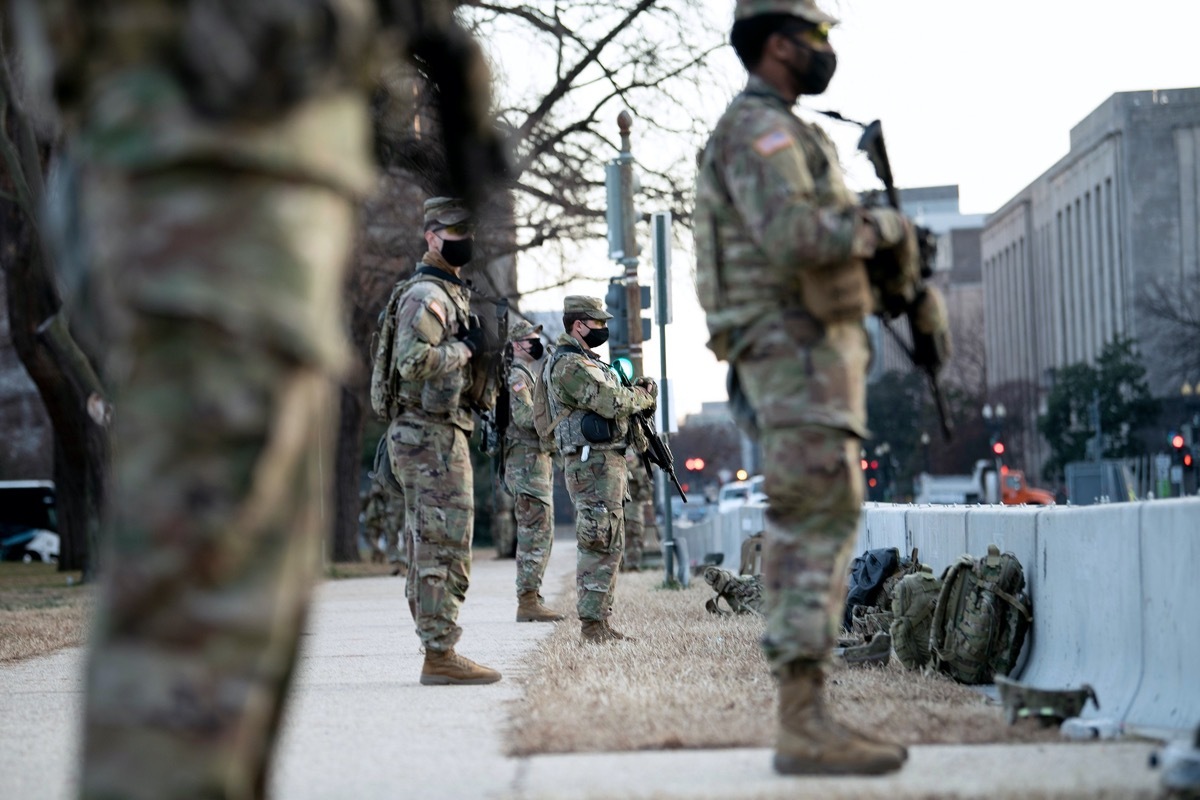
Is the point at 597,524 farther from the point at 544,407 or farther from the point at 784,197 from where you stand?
the point at 784,197

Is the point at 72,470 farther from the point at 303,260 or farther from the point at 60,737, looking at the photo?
the point at 303,260

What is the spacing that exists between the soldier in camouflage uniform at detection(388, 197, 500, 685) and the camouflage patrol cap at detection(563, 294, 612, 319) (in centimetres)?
264

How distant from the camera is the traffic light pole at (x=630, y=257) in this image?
54.7 feet

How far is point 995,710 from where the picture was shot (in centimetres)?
650

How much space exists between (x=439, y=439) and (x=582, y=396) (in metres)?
2.53

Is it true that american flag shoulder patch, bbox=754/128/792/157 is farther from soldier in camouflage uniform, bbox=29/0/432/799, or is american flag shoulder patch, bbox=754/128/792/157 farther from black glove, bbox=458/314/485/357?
black glove, bbox=458/314/485/357

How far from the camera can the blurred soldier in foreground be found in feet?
10.5

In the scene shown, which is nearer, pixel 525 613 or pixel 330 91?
pixel 330 91

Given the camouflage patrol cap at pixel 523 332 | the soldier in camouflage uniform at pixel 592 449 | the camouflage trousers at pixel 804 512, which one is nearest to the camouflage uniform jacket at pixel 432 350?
the soldier in camouflage uniform at pixel 592 449

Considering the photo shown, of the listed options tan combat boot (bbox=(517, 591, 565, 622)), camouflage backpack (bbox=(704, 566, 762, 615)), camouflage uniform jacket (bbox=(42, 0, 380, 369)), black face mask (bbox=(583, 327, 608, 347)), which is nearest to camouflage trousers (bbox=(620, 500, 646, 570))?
tan combat boot (bbox=(517, 591, 565, 622))

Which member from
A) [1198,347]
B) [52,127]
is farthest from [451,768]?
[1198,347]

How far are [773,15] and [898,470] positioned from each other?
327 feet

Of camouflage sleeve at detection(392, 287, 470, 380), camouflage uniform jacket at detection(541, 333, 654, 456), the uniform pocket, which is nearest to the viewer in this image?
the uniform pocket

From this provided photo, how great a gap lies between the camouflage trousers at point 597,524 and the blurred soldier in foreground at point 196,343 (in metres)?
7.19
